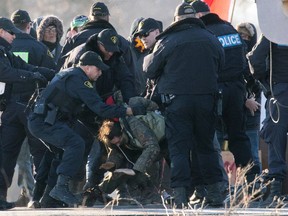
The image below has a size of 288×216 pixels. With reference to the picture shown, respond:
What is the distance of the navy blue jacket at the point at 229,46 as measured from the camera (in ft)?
45.2

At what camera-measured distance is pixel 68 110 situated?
13.0 m

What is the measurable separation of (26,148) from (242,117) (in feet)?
10.6

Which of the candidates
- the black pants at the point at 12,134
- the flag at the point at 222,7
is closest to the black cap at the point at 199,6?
the black pants at the point at 12,134

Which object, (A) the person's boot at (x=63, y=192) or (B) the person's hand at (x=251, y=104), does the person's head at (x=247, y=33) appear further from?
(A) the person's boot at (x=63, y=192)

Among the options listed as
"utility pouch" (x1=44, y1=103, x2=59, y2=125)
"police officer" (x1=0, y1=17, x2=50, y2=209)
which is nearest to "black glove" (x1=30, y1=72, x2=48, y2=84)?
"police officer" (x1=0, y1=17, x2=50, y2=209)

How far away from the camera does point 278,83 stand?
13.0 m

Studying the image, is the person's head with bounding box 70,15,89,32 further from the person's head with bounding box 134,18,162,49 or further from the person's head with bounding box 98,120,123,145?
the person's head with bounding box 98,120,123,145

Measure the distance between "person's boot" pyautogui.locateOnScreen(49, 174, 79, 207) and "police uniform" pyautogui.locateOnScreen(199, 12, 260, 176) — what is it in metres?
1.97

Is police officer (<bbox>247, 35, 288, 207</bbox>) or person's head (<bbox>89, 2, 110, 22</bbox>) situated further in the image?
person's head (<bbox>89, 2, 110, 22</bbox>)

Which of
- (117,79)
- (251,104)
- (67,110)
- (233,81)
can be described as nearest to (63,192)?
(67,110)

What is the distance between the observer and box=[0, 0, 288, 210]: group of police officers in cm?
1266

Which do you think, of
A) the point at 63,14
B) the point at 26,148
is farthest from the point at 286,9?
the point at 63,14

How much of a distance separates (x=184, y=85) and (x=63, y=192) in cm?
157

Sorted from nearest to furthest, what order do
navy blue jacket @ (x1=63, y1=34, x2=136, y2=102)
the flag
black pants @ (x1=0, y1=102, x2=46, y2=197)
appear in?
navy blue jacket @ (x1=63, y1=34, x2=136, y2=102), black pants @ (x1=0, y1=102, x2=46, y2=197), the flag
